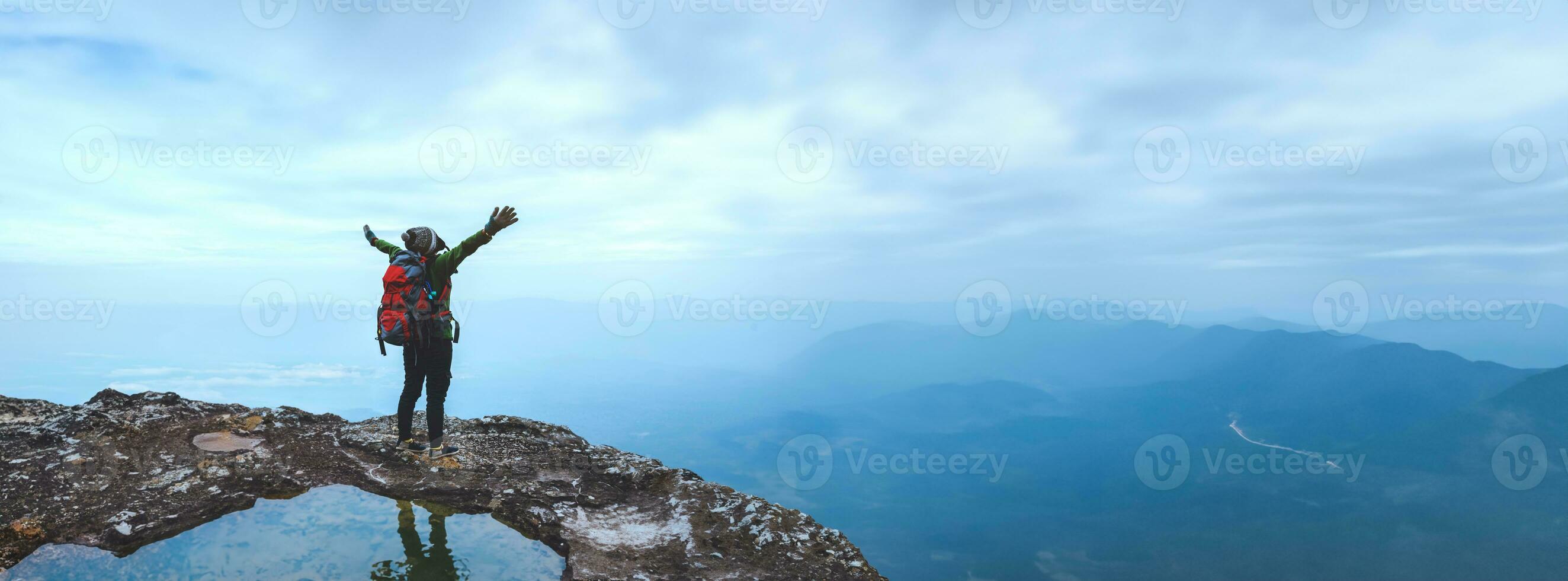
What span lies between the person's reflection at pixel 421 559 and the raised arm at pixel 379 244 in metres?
3.98

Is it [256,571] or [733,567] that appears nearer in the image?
[256,571]

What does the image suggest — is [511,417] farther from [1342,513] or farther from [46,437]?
[1342,513]

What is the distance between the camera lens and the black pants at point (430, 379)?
9.53 metres

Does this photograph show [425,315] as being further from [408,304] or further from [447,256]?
[447,256]

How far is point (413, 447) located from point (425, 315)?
6.97ft

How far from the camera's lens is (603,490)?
9031 millimetres

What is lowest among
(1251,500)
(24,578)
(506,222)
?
(1251,500)

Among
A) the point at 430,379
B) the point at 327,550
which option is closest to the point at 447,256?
the point at 430,379

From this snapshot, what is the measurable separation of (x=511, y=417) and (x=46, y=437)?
230 inches

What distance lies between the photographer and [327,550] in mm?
6910

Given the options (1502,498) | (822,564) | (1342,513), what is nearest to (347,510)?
(822,564)

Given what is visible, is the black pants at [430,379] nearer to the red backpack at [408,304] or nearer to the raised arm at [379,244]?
the red backpack at [408,304]

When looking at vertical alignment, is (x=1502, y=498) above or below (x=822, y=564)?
below

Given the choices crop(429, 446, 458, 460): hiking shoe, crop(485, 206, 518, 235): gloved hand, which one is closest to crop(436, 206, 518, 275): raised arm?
crop(485, 206, 518, 235): gloved hand
